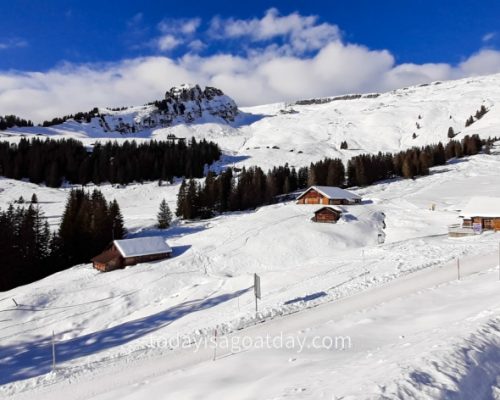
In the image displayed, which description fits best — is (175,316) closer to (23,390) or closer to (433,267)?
(23,390)

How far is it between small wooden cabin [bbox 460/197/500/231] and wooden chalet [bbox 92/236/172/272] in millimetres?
39982

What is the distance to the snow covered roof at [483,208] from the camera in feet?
156

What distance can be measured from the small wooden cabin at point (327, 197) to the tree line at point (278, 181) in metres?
20.6

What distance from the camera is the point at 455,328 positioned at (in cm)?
1359

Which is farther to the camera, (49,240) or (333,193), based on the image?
(333,193)

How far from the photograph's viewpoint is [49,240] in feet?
197

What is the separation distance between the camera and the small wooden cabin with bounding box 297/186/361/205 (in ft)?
235

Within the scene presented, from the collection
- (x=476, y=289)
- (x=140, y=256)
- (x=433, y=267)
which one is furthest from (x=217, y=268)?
(x=476, y=289)

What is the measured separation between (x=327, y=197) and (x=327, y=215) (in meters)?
11.0

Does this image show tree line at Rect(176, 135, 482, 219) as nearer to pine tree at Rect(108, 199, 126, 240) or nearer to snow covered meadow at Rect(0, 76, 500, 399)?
snow covered meadow at Rect(0, 76, 500, 399)

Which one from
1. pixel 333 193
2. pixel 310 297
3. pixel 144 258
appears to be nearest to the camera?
pixel 310 297

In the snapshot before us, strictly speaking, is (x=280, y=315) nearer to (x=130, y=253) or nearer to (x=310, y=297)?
(x=310, y=297)

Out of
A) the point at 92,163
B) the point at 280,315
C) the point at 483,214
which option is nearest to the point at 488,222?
the point at 483,214

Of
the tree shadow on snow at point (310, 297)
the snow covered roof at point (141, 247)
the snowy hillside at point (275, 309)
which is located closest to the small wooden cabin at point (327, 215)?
the snowy hillside at point (275, 309)
